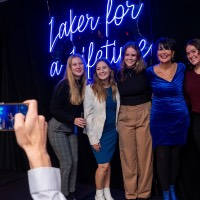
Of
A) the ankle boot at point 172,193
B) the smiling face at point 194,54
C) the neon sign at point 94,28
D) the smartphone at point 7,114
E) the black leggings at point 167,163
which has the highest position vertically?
the neon sign at point 94,28

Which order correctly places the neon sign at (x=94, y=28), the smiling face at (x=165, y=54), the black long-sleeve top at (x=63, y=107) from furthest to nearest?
the neon sign at (x=94, y=28) → the black long-sleeve top at (x=63, y=107) → the smiling face at (x=165, y=54)

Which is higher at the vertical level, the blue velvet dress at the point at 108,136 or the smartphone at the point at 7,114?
the smartphone at the point at 7,114

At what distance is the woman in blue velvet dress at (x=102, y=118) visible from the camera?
3.05 m

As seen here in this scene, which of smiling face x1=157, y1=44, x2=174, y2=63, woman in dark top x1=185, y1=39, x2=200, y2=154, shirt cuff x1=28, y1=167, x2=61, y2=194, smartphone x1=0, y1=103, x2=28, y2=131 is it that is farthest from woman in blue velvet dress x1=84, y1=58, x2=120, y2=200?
shirt cuff x1=28, y1=167, x2=61, y2=194

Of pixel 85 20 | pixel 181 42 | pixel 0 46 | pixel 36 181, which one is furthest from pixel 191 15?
pixel 0 46

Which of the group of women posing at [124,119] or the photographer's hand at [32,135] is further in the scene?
the group of women posing at [124,119]

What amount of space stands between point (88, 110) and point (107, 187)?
0.88 meters

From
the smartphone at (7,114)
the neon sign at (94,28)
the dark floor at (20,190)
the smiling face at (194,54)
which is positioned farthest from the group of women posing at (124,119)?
the smartphone at (7,114)

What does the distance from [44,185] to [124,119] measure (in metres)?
2.37

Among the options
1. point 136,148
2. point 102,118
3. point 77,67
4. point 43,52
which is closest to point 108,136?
point 102,118

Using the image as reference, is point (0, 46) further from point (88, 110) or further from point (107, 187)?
point (107, 187)

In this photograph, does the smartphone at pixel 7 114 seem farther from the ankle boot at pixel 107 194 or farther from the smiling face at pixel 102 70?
the ankle boot at pixel 107 194

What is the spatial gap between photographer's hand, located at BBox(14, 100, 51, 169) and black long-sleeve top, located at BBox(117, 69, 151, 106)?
2.31 metres

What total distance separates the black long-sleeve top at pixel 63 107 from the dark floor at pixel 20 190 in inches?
40.9
